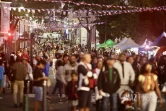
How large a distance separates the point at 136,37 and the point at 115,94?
154ft

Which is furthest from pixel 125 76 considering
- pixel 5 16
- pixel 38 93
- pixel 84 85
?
pixel 5 16

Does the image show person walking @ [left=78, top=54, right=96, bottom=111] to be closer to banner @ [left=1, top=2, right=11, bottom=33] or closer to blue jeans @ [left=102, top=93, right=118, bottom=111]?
blue jeans @ [left=102, top=93, right=118, bottom=111]

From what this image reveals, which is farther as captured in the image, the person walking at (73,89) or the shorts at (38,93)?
the shorts at (38,93)

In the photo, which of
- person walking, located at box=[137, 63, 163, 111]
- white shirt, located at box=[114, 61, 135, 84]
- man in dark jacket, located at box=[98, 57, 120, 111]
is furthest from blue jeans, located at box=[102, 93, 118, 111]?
person walking, located at box=[137, 63, 163, 111]

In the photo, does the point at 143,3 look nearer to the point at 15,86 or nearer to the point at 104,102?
the point at 15,86

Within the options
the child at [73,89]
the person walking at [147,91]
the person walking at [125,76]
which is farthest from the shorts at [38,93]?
the person walking at [147,91]

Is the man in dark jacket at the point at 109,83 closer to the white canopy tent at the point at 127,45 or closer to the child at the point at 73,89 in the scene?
the child at the point at 73,89

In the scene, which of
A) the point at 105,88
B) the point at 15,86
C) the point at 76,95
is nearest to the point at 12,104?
the point at 15,86

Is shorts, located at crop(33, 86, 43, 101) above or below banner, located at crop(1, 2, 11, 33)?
below

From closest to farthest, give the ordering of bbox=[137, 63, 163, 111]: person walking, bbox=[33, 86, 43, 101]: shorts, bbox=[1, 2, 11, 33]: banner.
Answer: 1. bbox=[137, 63, 163, 111]: person walking
2. bbox=[33, 86, 43, 101]: shorts
3. bbox=[1, 2, 11, 33]: banner

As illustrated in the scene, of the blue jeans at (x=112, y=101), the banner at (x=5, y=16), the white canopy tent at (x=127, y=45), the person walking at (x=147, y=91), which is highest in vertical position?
the banner at (x=5, y=16)

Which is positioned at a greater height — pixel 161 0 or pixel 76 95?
pixel 161 0

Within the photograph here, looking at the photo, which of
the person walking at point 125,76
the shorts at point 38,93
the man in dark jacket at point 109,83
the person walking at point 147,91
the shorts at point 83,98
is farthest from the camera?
the shorts at point 38,93

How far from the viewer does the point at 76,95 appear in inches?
550
